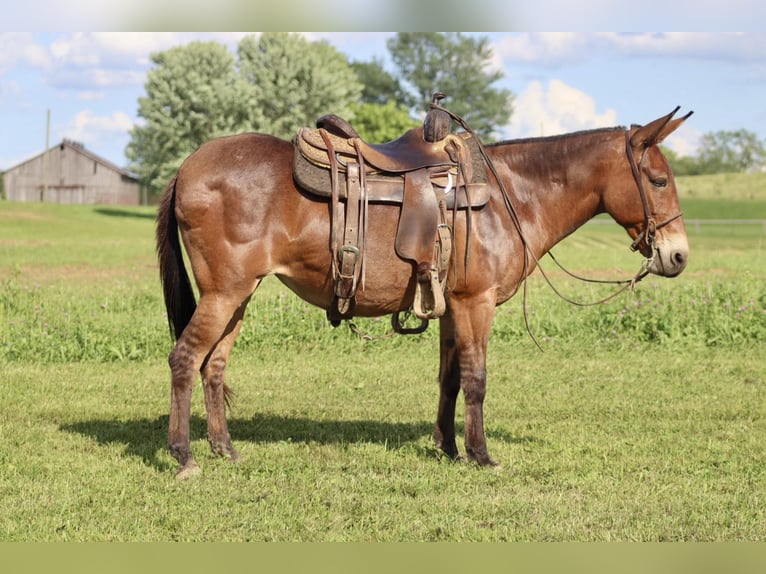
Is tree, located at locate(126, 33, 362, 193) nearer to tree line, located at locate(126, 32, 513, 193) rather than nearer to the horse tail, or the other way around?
tree line, located at locate(126, 32, 513, 193)

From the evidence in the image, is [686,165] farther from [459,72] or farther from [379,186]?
[379,186]

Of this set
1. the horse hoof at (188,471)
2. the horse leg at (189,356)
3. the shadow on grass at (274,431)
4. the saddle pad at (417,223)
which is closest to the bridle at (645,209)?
the saddle pad at (417,223)

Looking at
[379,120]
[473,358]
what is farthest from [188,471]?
[379,120]

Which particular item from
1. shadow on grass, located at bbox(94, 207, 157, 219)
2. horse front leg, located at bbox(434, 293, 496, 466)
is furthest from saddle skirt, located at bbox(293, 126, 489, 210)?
shadow on grass, located at bbox(94, 207, 157, 219)

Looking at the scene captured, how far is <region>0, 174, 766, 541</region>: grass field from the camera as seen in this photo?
5066 millimetres

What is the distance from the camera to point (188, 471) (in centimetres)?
582

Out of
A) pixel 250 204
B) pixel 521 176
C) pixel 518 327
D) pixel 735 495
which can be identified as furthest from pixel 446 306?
pixel 518 327

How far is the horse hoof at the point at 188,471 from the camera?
579cm

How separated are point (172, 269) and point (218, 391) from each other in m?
1.01

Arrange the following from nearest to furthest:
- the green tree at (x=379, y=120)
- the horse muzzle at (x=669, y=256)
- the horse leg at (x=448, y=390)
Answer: the horse muzzle at (x=669, y=256)
the horse leg at (x=448, y=390)
the green tree at (x=379, y=120)

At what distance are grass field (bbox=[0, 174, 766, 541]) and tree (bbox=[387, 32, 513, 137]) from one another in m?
66.5

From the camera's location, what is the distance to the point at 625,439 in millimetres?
6953

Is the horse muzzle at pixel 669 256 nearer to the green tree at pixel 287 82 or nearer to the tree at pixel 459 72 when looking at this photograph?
the green tree at pixel 287 82

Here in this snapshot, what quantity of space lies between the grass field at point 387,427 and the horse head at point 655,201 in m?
1.56
